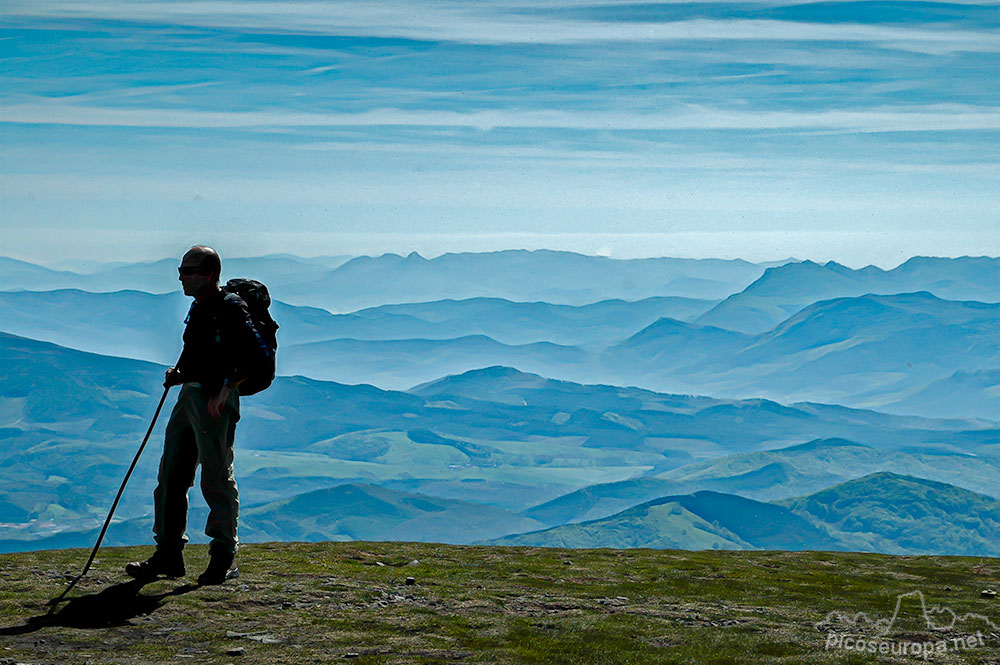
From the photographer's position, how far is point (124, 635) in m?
15.0

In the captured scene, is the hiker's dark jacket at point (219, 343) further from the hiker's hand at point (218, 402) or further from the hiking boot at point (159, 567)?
the hiking boot at point (159, 567)

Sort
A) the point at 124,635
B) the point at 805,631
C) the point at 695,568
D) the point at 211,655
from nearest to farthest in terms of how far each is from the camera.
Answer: the point at 211,655 → the point at 124,635 → the point at 805,631 → the point at 695,568

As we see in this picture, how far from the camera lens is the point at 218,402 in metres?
17.5

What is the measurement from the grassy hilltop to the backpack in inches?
150

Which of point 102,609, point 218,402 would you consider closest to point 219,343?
point 218,402

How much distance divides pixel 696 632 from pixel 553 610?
2.90m

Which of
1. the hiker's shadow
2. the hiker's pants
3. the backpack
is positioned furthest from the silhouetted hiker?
the hiker's shadow

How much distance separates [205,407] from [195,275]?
7.59 feet

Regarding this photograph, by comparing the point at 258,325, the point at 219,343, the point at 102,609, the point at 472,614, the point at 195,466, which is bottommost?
the point at 472,614

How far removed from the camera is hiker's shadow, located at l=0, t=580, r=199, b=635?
15.5 metres

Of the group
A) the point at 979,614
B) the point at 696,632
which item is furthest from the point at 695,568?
the point at 696,632

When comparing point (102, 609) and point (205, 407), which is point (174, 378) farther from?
point (102, 609)

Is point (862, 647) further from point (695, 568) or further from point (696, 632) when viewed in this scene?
point (695, 568)

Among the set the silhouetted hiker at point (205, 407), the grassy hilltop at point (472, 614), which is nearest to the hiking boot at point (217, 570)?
the silhouetted hiker at point (205, 407)
